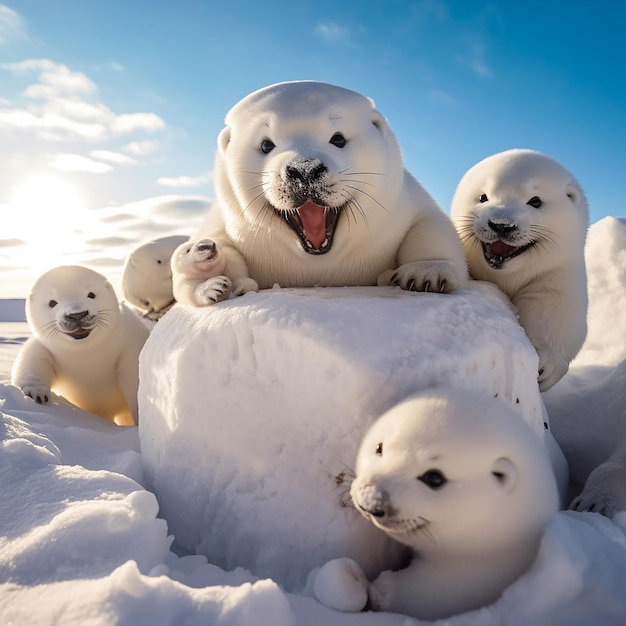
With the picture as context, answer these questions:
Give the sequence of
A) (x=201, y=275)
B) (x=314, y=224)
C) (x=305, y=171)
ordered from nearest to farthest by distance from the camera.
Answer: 1. (x=305, y=171)
2. (x=314, y=224)
3. (x=201, y=275)

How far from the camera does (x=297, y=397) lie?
2354 millimetres

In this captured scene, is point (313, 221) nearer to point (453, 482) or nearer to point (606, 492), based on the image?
point (453, 482)

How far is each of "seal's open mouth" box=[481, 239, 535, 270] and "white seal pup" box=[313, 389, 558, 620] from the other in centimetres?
159

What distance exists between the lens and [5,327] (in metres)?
16.2

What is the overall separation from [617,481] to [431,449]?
5.48 ft

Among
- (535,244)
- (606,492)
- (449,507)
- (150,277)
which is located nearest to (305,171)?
(449,507)

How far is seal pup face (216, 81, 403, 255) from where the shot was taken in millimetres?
2605

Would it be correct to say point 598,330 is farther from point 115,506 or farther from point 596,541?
point 115,506

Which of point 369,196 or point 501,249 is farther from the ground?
point 369,196

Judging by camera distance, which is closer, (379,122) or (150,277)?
(379,122)

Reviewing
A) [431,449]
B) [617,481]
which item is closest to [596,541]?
[431,449]

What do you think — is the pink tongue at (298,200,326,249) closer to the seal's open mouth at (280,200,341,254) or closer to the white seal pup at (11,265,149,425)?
the seal's open mouth at (280,200,341,254)

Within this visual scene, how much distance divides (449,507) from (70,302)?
3.40 m

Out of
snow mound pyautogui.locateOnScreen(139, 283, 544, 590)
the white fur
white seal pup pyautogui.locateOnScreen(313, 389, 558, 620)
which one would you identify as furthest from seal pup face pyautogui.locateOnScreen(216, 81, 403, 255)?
the white fur
